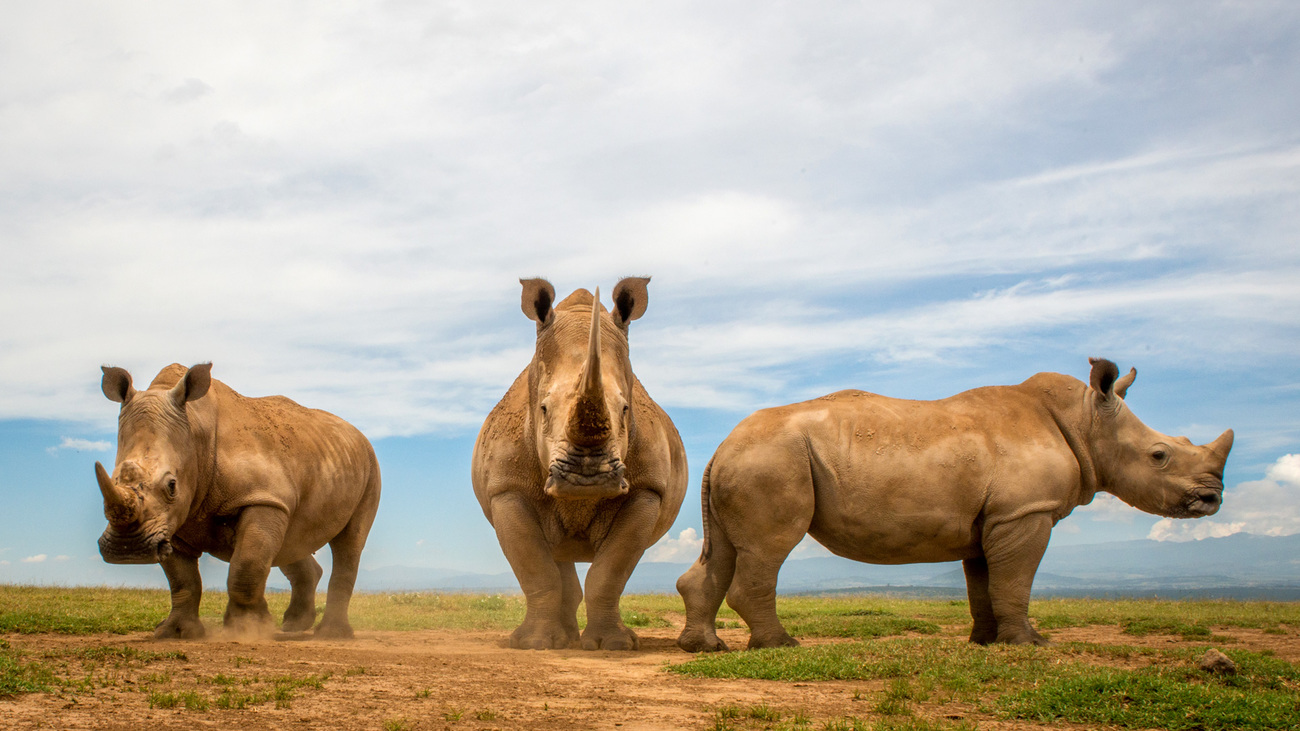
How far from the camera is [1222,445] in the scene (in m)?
10.9

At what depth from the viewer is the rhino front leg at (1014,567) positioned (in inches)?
382

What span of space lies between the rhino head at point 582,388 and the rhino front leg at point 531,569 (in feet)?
Result: 2.48

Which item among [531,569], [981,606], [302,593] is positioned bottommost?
[302,593]

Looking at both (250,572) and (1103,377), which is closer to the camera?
(250,572)

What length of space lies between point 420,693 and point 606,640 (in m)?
3.47

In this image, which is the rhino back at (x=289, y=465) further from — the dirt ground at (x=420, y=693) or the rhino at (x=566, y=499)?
the rhino at (x=566, y=499)

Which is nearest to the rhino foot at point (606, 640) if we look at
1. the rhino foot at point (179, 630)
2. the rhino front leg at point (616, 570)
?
the rhino front leg at point (616, 570)

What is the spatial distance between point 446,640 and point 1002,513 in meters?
5.66

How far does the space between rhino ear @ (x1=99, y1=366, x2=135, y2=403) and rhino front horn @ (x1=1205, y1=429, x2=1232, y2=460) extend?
1037 centimetres

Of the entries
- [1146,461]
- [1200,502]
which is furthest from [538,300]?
[1200,502]

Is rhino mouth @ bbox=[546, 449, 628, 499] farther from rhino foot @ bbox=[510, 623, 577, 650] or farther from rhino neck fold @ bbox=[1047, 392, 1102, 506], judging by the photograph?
rhino neck fold @ bbox=[1047, 392, 1102, 506]

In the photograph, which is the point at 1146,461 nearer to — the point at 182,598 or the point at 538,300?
the point at 538,300

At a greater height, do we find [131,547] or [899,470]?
[899,470]

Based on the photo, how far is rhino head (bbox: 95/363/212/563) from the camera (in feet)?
29.4
